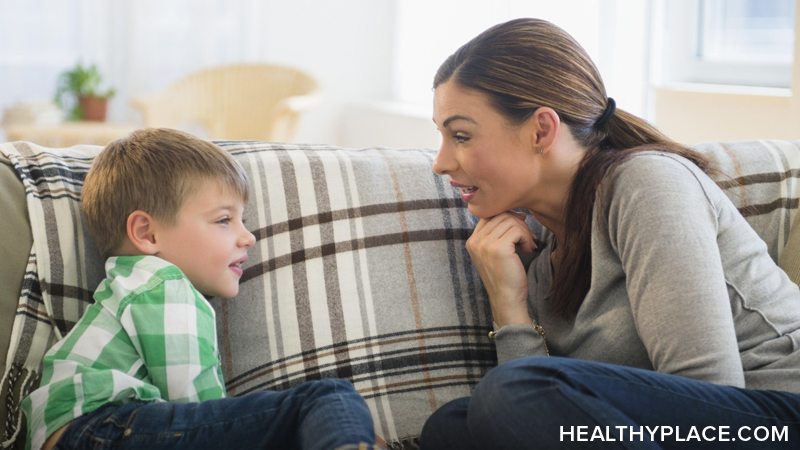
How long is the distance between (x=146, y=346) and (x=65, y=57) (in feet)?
12.1

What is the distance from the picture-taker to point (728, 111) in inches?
94.0

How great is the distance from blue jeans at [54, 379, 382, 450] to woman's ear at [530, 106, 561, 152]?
52 centimetres

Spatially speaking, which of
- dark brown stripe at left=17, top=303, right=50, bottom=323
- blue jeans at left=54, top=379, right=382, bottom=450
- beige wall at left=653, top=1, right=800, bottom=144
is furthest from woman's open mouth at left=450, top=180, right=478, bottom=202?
beige wall at left=653, top=1, right=800, bottom=144

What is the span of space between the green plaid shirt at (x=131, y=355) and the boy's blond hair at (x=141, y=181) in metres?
0.10

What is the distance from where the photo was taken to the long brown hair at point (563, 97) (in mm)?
1246

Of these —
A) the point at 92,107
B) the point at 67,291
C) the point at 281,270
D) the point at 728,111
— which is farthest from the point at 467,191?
the point at 92,107

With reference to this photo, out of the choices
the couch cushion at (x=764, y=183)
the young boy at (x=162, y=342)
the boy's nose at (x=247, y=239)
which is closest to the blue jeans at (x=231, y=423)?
the young boy at (x=162, y=342)

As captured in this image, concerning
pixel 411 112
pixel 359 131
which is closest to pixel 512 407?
pixel 411 112

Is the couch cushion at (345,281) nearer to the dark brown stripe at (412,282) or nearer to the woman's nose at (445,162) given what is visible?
the dark brown stripe at (412,282)

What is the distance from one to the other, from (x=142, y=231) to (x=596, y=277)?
72 cm

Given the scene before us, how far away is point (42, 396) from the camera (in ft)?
3.47

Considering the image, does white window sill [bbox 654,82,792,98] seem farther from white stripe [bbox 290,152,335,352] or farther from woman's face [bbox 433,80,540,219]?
white stripe [bbox 290,152,335,352]

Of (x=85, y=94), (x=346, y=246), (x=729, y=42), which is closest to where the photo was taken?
(x=346, y=246)

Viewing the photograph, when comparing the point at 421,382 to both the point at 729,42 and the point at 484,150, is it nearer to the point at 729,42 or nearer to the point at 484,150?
the point at 484,150
